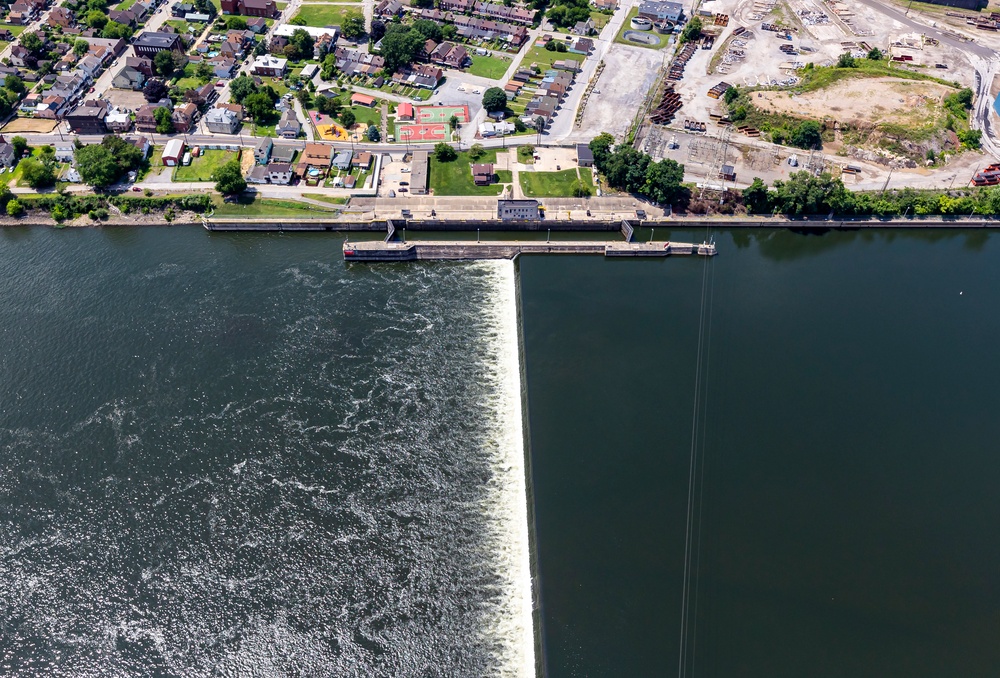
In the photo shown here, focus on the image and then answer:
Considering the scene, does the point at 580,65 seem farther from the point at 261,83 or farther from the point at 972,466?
the point at 972,466

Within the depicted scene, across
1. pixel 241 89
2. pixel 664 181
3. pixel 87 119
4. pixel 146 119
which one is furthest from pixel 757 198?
pixel 87 119

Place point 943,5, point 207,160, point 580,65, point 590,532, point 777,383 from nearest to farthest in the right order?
point 590,532
point 777,383
point 207,160
point 580,65
point 943,5

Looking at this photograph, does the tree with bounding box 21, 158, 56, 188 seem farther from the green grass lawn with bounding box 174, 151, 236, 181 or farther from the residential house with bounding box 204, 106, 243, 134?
the residential house with bounding box 204, 106, 243, 134

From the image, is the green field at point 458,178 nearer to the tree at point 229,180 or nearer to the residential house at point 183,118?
the tree at point 229,180

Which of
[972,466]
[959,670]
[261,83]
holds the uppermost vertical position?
[261,83]

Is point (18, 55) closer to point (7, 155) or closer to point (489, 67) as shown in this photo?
point (7, 155)

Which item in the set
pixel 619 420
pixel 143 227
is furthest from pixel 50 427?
pixel 619 420
